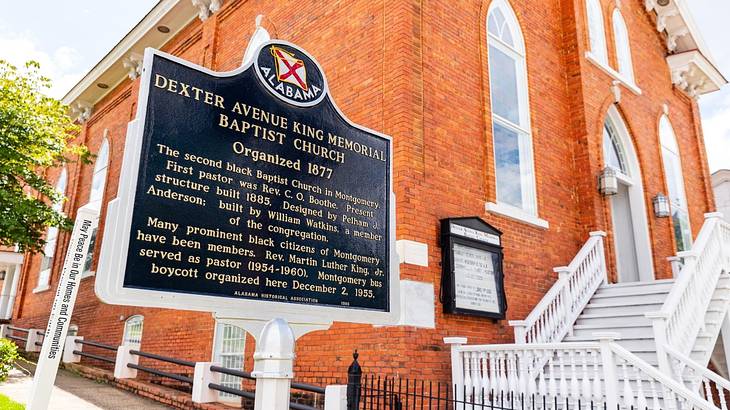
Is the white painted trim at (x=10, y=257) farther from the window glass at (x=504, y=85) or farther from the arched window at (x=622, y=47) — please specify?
the arched window at (x=622, y=47)

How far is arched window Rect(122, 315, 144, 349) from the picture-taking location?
13719mm

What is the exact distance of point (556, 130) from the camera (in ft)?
38.1

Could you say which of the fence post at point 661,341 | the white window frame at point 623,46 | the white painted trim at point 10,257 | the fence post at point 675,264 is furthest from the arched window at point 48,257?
the fence post at point 675,264

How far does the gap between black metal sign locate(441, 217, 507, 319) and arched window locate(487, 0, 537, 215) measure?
4.61 feet

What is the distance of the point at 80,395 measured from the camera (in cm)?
996

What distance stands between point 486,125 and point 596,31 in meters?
6.49

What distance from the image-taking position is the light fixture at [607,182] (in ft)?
36.6

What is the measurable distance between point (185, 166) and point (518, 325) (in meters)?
6.21

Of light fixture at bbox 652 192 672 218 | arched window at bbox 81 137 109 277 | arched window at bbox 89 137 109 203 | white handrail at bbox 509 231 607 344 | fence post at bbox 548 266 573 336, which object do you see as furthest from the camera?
arched window at bbox 89 137 109 203

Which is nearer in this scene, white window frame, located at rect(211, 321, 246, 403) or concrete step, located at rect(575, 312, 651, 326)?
concrete step, located at rect(575, 312, 651, 326)

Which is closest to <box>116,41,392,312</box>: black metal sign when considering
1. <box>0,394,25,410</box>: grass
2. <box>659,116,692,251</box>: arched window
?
<box>0,394,25,410</box>: grass

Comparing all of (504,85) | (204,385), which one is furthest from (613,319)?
(204,385)

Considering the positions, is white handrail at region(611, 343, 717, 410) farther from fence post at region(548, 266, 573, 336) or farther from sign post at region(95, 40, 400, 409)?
sign post at region(95, 40, 400, 409)

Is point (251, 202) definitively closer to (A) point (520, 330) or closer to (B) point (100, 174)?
(A) point (520, 330)
